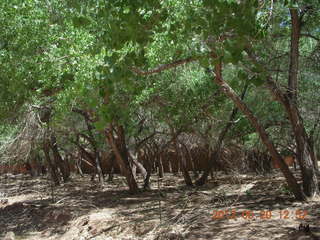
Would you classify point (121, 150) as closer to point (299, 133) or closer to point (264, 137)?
point (264, 137)

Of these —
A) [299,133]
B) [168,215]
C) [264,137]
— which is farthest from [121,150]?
[299,133]

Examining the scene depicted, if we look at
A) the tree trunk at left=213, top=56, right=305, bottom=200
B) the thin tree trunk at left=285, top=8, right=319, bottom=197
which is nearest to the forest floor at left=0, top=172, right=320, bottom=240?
the tree trunk at left=213, top=56, right=305, bottom=200

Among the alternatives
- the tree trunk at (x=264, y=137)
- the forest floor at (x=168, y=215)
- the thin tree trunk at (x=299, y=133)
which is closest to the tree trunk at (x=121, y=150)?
the forest floor at (x=168, y=215)

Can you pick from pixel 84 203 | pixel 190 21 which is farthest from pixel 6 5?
pixel 84 203

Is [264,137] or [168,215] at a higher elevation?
[264,137]

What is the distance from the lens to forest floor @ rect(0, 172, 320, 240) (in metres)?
7.12

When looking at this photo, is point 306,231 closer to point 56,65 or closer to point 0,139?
point 56,65

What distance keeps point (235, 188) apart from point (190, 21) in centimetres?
899

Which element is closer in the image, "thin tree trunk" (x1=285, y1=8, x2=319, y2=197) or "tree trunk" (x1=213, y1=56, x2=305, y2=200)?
"tree trunk" (x1=213, y1=56, x2=305, y2=200)

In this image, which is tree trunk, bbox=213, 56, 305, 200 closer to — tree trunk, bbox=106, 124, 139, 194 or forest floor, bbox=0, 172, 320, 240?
forest floor, bbox=0, 172, 320, 240

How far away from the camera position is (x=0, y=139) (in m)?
15.1

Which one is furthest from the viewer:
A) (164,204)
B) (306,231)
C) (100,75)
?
(164,204)

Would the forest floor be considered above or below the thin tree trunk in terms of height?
below

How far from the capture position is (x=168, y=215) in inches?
358
